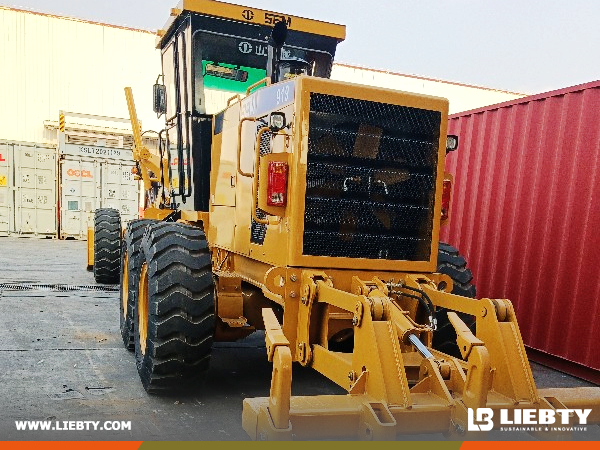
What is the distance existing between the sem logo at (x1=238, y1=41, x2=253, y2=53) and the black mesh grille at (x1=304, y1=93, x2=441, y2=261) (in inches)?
78.8

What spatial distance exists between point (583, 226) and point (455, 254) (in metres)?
1.49

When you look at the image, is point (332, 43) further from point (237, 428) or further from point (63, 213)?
point (63, 213)

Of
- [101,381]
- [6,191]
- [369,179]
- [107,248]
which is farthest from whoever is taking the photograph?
[6,191]

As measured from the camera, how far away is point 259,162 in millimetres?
3830

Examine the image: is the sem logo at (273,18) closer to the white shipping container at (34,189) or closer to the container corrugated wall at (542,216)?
the container corrugated wall at (542,216)

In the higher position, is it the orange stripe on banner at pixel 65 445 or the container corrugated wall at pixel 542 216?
the container corrugated wall at pixel 542 216

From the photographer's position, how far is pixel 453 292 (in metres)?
4.60

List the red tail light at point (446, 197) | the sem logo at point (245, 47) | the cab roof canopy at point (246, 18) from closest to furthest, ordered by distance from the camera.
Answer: the red tail light at point (446, 197), the cab roof canopy at point (246, 18), the sem logo at point (245, 47)

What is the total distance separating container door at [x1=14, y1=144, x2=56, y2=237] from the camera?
17406 mm

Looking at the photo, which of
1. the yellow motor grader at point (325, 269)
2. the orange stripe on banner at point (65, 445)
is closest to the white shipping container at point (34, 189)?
the yellow motor grader at point (325, 269)

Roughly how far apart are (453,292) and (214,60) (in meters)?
3.00

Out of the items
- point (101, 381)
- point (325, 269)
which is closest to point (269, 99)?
point (325, 269)

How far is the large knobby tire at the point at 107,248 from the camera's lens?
351 inches

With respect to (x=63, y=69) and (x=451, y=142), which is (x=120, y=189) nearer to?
(x=63, y=69)
